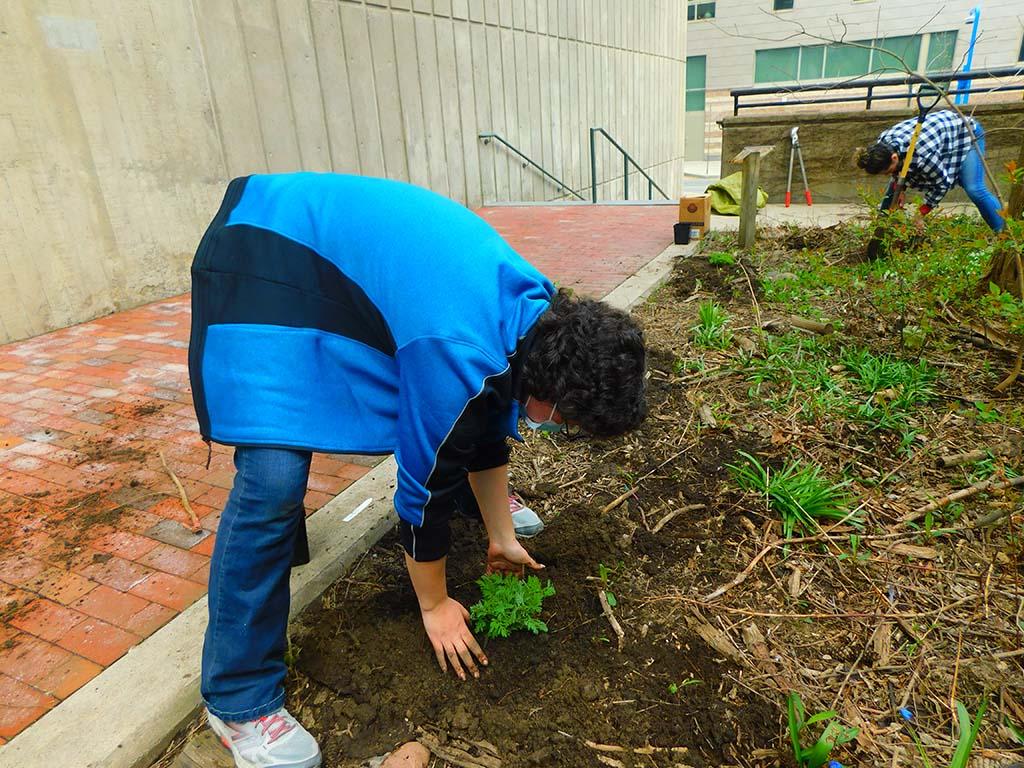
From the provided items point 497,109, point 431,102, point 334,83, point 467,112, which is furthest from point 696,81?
point 334,83

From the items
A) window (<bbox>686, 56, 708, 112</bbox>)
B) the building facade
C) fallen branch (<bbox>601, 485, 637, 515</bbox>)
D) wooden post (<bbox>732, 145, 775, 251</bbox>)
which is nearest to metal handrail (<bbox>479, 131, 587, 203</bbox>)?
wooden post (<bbox>732, 145, 775, 251</bbox>)

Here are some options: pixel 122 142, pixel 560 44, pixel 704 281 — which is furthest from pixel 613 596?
pixel 560 44

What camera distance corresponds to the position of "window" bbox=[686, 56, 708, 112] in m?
24.7

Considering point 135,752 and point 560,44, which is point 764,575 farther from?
point 560,44

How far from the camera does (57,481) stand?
9.68ft

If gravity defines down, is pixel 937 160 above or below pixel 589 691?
above

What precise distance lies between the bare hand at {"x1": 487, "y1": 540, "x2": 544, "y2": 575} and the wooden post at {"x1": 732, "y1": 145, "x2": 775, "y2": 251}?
4688mm

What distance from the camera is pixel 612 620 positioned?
2059mm

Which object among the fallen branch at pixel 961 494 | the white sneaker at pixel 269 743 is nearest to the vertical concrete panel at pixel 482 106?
the fallen branch at pixel 961 494

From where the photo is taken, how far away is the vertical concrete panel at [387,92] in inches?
302

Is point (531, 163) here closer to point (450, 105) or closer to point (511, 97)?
point (511, 97)

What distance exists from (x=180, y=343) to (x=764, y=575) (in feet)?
13.4

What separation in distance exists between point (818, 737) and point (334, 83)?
7.35 meters

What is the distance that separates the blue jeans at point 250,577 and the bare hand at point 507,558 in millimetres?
731
